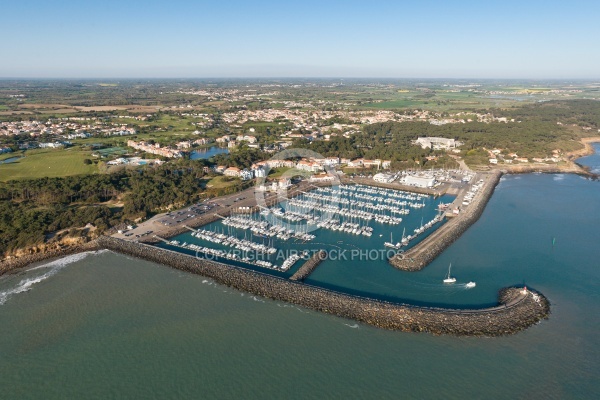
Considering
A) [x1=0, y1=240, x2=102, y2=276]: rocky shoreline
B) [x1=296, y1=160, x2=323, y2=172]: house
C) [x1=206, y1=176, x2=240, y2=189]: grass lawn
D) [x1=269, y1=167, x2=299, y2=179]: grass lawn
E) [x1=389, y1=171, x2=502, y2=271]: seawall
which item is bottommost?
[x1=0, y1=240, x2=102, y2=276]: rocky shoreline

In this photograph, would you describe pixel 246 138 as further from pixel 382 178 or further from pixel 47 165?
pixel 382 178

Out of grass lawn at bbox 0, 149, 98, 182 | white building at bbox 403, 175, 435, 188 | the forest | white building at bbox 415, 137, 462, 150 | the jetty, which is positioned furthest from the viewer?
white building at bbox 415, 137, 462, 150

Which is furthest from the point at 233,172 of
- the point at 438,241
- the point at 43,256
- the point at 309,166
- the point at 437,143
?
the point at 437,143

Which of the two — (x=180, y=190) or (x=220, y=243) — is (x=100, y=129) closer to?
(x=180, y=190)

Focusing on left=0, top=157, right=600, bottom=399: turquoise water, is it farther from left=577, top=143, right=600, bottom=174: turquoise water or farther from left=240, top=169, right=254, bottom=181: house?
left=577, top=143, right=600, bottom=174: turquoise water

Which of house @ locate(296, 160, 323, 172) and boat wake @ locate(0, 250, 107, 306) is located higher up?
house @ locate(296, 160, 323, 172)

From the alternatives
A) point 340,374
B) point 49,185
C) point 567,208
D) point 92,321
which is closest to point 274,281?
point 340,374

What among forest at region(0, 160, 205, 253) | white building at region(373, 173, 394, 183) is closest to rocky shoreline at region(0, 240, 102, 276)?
forest at region(0, 160, 205, 253)
